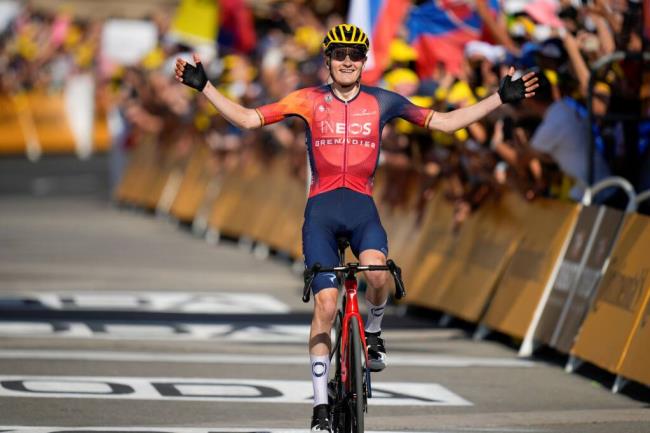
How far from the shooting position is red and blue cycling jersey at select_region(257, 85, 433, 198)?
32.3 feet

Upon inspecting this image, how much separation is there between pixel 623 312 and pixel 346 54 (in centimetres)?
330

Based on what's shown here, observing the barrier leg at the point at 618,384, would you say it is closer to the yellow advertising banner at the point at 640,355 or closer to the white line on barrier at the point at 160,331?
the yellow advertising banner at the point at 640,355

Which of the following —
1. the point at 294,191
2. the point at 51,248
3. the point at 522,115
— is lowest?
the point at 51,248

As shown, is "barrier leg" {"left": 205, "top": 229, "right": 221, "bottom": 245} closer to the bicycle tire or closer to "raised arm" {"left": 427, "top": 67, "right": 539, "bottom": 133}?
"raised arm" {"left": 427, "top": 67, "right": 539, "bottom": 133}

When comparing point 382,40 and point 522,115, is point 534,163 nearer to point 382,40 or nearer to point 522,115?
point 522,115

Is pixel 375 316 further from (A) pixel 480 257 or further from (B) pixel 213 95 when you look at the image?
(A) pixel 480 257

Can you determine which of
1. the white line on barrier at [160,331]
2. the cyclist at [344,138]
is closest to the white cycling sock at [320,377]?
the cyclist at [344,138]

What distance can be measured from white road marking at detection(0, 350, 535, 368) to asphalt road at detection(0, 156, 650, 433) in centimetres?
1

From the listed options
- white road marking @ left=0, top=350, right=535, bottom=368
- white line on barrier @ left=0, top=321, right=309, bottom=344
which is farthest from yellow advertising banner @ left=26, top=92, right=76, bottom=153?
white road marking @ left=0, top=350, right=535, bottom=368

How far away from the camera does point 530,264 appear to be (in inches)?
555

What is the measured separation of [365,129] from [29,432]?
2464 millimetres

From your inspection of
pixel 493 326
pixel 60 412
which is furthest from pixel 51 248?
pixel 60 412

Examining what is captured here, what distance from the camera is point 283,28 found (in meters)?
27.5

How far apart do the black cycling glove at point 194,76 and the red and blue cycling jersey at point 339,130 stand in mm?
380
